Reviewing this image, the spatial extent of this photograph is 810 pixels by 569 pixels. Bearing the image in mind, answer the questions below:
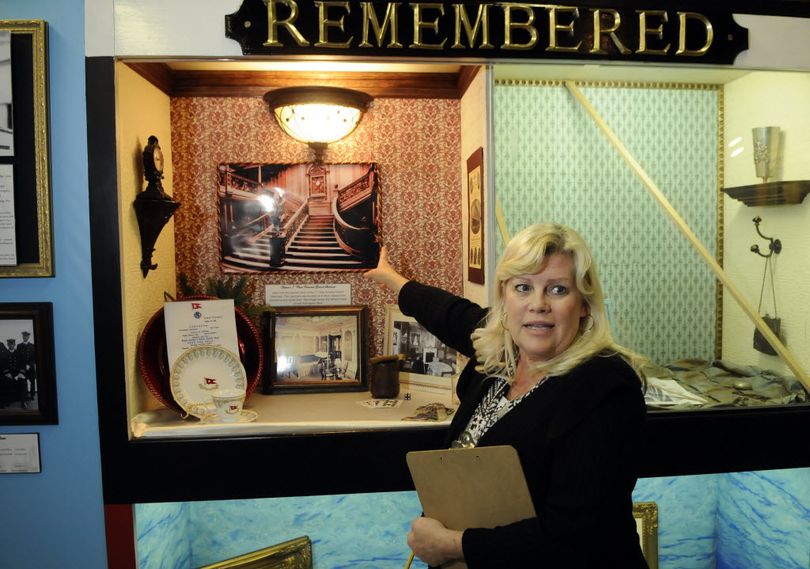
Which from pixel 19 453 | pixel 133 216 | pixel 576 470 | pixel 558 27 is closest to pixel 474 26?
pixel 558 27

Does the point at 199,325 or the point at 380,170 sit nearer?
the point at 199,325

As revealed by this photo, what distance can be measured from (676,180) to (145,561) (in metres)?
Result: 2.35

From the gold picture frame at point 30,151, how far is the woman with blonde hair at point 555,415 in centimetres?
144

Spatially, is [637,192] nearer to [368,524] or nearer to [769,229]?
[769,229]

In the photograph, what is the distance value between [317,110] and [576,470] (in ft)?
5.60

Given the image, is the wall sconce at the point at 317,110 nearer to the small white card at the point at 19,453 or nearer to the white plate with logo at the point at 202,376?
the white plate with logo at the point at 202,376

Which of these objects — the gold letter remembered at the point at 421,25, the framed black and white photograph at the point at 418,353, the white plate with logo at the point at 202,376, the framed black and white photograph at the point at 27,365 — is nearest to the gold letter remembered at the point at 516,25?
the gold letter remembered at the point at 421,25

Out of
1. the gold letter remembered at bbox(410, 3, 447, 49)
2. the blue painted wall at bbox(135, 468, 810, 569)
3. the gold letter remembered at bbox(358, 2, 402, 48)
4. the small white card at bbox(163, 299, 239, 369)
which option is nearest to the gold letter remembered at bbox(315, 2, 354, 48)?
the gold letter remembered at bbox(358, 2, 402, 48)

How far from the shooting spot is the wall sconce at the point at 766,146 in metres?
2.31

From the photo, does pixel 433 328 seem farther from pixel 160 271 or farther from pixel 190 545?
pixel 190 545

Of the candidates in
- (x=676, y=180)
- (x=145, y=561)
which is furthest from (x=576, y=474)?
(x=145, y=561)

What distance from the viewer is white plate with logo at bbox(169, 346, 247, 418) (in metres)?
2.21

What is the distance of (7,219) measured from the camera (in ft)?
6.57

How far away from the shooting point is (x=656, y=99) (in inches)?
90.7
